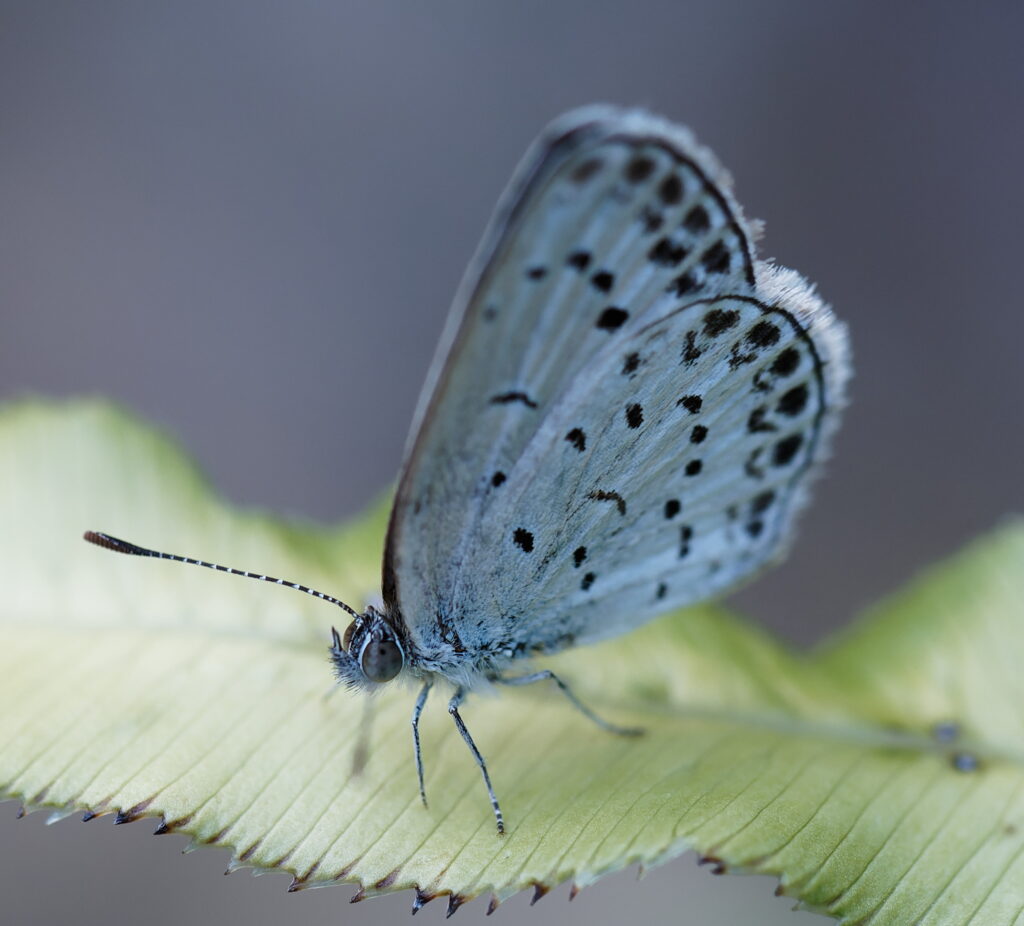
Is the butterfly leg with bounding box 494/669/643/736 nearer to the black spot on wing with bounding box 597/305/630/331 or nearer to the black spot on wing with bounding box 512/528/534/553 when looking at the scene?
the black spot on wing with bounding box 512/528/534/553

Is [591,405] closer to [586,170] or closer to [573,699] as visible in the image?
[586,170]

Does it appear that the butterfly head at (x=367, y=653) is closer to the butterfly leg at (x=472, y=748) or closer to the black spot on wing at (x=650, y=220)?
the butterfly leg at (x=472, y=748)

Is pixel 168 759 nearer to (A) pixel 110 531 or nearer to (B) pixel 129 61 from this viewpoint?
(A) pixel 110 531

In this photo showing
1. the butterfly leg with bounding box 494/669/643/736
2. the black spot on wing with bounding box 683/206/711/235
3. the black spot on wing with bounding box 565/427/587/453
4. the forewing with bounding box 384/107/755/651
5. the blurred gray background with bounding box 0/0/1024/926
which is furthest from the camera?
the blurred gray background with bounding box 0/0/1024/926

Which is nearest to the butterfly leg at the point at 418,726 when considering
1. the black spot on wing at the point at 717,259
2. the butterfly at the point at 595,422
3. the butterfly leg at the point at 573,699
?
the butterfly at the point at 595,422

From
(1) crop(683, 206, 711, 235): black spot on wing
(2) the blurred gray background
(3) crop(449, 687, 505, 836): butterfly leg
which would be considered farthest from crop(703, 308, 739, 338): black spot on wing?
(2) the blurred gray background

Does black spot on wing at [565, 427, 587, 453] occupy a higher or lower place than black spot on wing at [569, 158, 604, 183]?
lower
